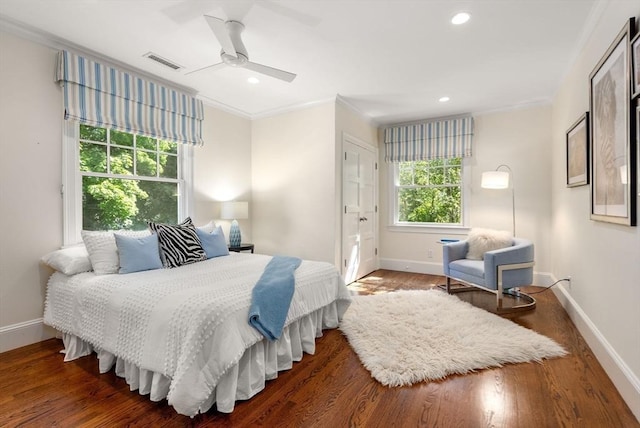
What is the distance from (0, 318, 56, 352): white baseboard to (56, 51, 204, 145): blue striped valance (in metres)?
1.72

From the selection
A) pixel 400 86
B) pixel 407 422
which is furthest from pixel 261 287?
pixel 400 86

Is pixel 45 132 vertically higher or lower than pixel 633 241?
higher

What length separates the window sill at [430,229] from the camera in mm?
4762

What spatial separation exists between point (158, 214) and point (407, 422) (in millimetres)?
3195

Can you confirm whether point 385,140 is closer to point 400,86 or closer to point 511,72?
point 400,86

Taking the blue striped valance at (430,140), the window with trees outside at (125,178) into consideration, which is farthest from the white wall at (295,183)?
the blue striped valance at (430,140)

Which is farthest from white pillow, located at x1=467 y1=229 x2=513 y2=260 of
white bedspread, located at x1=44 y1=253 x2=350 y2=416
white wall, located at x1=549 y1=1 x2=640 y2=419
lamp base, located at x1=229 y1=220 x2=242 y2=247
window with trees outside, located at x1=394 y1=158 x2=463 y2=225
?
lamp base, located at x1=229 y1=220 x2=242 y2=247

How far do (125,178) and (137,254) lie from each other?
117 centimetres

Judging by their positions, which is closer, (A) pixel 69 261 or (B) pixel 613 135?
(B) pixel 613 135

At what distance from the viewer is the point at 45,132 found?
2.66 m

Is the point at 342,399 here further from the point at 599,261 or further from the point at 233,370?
the point at 599,261

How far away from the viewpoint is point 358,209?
4.61 meters

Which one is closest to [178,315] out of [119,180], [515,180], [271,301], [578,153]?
[271,301]

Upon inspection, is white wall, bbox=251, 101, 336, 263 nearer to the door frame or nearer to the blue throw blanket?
the door frame
